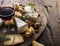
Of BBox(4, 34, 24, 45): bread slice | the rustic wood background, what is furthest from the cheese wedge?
the rustic wood background

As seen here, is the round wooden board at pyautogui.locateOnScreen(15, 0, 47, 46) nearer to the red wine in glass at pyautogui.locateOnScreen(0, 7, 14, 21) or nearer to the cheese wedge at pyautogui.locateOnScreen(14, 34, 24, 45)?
the cheese wedge at pyautogui.locateOnScreen(14, 34, 24, 45)

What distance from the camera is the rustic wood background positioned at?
3.64ft

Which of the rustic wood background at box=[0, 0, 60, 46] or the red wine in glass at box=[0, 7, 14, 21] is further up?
the red wine in glass at box=[0, 7, 14, 21]

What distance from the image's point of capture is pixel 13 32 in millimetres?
1123

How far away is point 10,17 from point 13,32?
0.31 feet

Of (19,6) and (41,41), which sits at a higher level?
(19,6)

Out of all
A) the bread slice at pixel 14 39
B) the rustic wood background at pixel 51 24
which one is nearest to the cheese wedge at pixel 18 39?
the bread slice at pixel 14 39

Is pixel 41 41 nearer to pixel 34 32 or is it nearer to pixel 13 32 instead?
pixel 34 32

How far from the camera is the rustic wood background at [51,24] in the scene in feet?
3.64

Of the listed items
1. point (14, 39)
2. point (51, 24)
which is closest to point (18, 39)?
point (14, 39)

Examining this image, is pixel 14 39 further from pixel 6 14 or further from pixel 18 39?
pixel 6 14

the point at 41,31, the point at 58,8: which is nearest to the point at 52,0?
the point at 58,8

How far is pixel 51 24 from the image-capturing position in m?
1.24

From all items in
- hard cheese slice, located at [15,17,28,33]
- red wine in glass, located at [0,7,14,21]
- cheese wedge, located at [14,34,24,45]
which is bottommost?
cheese wedge, located at [14,34,24,45]
